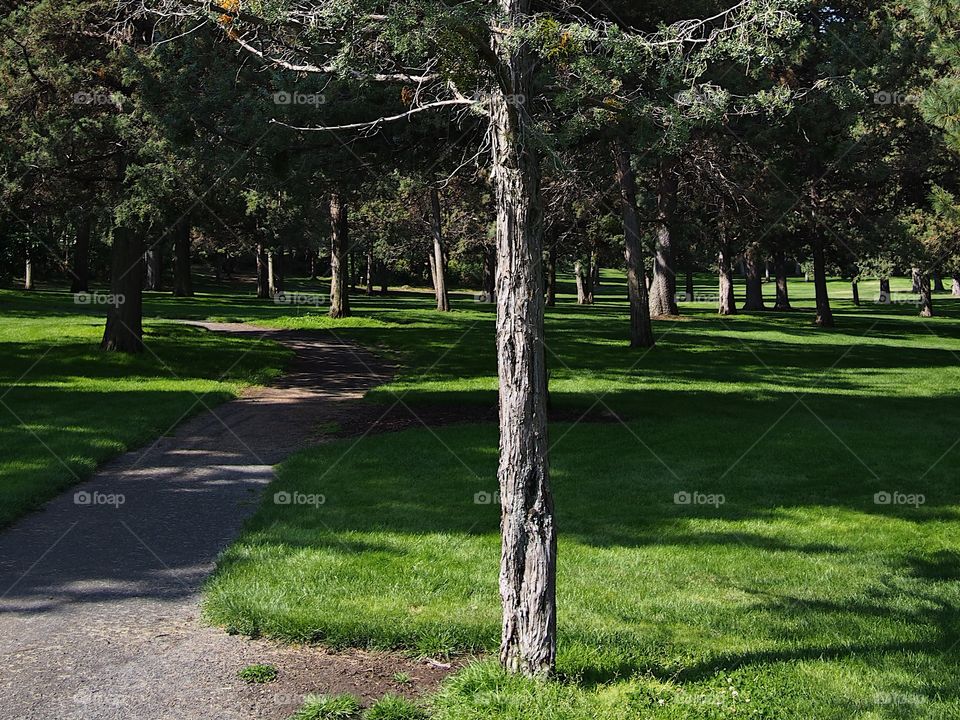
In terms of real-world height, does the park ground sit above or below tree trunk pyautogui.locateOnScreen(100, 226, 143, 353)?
below

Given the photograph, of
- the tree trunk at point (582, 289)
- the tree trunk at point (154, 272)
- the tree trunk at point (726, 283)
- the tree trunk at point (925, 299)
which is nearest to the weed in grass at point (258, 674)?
the tree trunk at point (726, 283)

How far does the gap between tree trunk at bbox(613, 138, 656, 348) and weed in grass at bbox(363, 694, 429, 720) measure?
56.3ft

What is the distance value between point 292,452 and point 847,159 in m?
19.4

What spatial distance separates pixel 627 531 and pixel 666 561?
34.1 inches

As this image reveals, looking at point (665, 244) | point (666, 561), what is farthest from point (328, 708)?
point (665, 244)

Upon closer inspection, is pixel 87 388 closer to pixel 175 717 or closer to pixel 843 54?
pixel 175 717

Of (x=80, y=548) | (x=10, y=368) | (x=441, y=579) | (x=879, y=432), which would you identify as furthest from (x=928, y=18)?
(x=10, y=368)

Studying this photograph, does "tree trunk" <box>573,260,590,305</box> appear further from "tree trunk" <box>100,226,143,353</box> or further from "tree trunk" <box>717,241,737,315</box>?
"tree trunk" <box>100,226,143,353</box>

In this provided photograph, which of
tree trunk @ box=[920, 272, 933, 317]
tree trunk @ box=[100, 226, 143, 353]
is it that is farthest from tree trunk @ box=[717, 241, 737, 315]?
tree trunk @ box=[100, 226, 143, 353]

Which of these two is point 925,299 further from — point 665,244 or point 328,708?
point 328,708

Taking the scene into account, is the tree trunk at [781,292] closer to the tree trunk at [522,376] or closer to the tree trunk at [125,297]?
the tree trunk at [125,297]

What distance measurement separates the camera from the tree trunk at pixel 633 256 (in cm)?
2220

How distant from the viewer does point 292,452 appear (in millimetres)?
11375

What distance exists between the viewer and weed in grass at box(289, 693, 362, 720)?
4625mm
